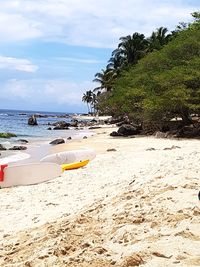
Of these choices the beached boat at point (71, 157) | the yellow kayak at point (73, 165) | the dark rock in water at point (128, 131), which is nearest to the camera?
the yellow kayak at point (73, 165)

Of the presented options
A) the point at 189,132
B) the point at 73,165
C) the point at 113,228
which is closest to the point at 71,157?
the point at 73,165

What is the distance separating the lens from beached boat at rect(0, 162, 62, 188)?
1062 cm

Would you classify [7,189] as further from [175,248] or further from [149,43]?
[149,43]

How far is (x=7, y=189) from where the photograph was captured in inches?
400

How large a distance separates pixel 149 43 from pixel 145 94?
30619mm

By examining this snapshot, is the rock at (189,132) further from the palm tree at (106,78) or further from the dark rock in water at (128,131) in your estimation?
the palm tree at (106,78)

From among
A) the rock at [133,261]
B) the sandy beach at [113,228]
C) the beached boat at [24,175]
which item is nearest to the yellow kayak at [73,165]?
the beached boat at [24,175]

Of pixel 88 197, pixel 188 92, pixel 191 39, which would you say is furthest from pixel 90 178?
pixel 191 39

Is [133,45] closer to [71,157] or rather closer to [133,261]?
[71,157]

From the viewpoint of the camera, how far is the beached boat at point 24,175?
10.6 m

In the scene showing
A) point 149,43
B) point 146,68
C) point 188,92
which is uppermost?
point 149,43

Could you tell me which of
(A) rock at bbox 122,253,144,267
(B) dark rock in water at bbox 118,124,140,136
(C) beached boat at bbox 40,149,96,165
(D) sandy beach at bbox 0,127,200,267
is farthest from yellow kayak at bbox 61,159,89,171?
(B) dark rock in water at bbox 118,124,140,136

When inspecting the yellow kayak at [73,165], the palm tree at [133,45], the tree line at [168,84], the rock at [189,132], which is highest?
the palm tree at [133,45]

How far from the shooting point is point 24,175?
10.7 m
